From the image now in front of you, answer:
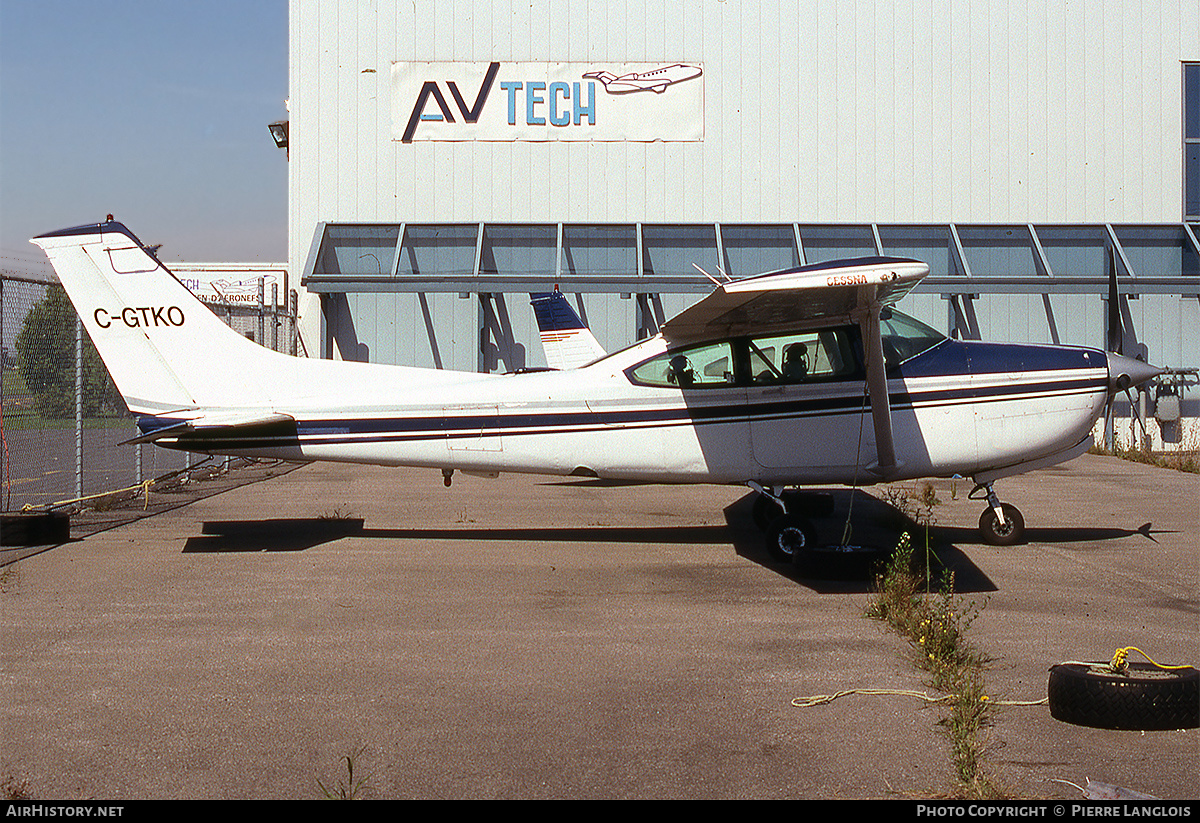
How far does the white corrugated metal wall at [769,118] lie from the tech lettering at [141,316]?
13.6 metres

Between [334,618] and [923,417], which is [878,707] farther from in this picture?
[923,417]

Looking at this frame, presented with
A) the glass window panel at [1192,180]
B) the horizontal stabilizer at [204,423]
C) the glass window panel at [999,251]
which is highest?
the glass window panel at [1192,180]

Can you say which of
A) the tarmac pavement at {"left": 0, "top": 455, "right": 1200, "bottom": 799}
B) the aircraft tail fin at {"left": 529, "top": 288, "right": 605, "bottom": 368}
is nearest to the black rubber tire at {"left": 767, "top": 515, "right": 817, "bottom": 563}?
the tarmac pavement at {"left": 0, "top": 455, "right": 1200, "bottom": 799}

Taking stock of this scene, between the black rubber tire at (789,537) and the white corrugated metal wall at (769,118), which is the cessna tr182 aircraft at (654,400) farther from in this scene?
the white corrugated metal wall at (769,118)

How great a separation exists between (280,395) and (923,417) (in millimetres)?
5390

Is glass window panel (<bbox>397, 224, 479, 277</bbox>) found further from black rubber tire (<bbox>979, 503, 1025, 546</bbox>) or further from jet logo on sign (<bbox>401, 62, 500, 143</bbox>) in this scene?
black rubber tire (<bbox>979, 503, 1025, 546</bbox>)

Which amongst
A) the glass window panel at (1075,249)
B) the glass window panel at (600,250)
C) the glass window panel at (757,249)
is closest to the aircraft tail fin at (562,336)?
the glass window panel at (600,250)

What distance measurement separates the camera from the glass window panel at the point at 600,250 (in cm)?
2039

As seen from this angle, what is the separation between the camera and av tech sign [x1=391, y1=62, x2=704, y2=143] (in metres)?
21.6

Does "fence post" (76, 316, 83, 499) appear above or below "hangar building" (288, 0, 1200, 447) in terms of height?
below

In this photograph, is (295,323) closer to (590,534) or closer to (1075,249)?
(590,534)

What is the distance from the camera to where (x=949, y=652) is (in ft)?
16.1

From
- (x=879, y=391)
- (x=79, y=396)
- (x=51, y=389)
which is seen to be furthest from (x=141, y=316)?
(x=879, y=391)

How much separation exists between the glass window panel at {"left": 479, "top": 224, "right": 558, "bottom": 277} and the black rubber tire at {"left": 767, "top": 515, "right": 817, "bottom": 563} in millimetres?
13092
